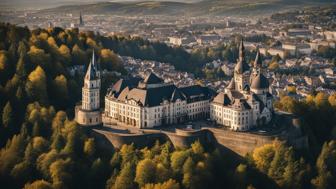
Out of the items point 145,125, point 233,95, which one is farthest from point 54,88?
point 233,95

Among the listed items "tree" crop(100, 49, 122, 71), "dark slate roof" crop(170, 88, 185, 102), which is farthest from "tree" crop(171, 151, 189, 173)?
"tree" crop(100, 49, 122, 71)

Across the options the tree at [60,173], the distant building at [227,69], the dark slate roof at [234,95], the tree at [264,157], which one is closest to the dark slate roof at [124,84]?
the dark slate roof at [234,95]

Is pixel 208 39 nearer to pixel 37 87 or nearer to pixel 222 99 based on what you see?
pixel 37 87

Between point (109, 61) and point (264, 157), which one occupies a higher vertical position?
point (109, 61)

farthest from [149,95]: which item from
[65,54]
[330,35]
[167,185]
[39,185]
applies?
[330,35]

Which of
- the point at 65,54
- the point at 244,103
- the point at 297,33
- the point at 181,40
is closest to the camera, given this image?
the point at 244,103

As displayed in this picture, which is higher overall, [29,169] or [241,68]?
[241,68]

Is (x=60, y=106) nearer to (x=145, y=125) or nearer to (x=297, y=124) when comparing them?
(x=145, y=125)
